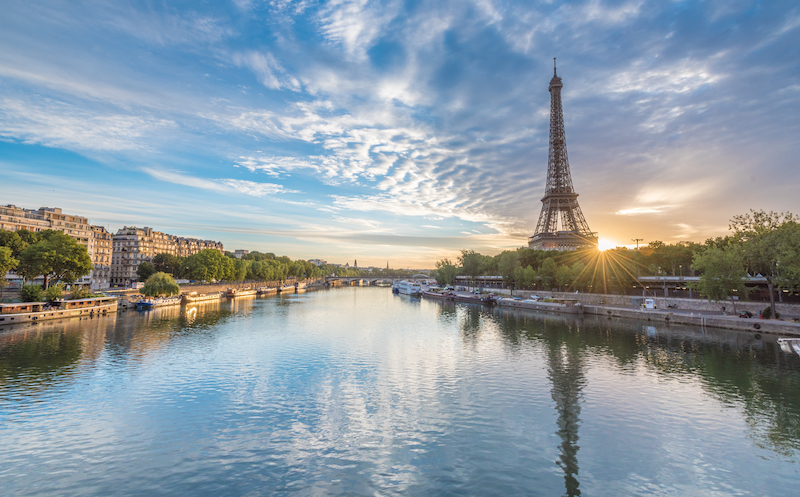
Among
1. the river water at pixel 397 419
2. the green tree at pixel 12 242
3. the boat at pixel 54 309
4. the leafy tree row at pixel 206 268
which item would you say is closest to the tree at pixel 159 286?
the boat at pixel 54 309

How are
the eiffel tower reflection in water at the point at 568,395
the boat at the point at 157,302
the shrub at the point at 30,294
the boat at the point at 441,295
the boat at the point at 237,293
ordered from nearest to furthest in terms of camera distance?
the eiffel tower reflection in water at the point at 568,395
the shrub at the point at 30,294
the boat at the point at 157,302
the boat at the point at 237,293
the boat at the point at 441,295

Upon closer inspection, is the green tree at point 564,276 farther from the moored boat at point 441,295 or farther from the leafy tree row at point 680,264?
the moored boat at point 441,295

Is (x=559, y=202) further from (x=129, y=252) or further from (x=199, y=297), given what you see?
(x=129, y=252)

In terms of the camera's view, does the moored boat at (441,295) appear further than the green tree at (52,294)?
Yes

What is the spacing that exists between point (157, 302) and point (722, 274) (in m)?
84.8

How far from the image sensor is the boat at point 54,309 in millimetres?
47250

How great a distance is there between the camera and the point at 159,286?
2904 inches

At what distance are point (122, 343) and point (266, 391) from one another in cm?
2298

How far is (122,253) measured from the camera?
120 meters

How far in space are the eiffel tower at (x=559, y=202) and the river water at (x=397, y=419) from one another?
72.1m

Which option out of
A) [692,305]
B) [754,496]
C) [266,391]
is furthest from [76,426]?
[692,305]

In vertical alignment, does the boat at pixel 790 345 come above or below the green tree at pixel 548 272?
below

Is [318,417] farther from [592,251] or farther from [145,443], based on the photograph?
[592,251]

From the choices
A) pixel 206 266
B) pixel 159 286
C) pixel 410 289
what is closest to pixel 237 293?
pixel 206 266
